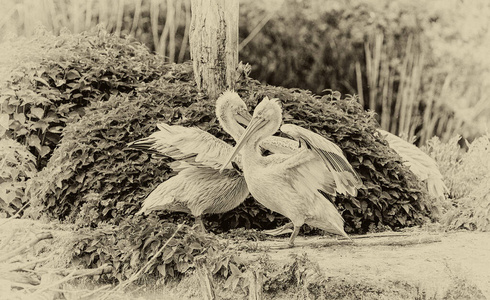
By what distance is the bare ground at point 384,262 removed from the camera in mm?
4754

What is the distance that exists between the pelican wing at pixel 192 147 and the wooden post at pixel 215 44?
1.28 meters

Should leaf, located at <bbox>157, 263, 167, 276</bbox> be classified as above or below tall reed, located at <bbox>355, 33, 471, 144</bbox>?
above

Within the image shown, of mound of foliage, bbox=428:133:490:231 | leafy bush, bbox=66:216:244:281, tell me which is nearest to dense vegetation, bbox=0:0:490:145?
mound of foliage, bbox=428:133:490:231

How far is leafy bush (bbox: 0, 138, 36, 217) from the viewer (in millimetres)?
6926

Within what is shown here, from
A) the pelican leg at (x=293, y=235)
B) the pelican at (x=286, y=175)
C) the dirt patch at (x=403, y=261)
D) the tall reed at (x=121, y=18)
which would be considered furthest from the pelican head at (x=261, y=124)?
the tall reed at (x=121, y=18)

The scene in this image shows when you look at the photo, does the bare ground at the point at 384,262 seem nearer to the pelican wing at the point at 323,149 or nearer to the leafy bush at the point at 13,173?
the pelican wing at the point at 323,149

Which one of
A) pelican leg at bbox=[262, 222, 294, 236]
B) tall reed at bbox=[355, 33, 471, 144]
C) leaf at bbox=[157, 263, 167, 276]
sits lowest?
tall reed at bbox=[355, 33, 471, 144]

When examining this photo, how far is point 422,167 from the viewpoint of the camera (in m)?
8.09

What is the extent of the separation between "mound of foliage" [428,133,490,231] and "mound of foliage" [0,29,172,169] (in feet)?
10.7

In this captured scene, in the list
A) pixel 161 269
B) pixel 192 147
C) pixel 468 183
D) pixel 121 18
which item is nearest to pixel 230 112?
pixel 192 147

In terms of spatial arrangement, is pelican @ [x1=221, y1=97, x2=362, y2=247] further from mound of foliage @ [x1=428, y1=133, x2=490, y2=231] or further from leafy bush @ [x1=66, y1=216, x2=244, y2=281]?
mound of foliage @ [x1=428, y1=133, x2=490, y2=231]

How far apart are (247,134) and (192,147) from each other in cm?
44

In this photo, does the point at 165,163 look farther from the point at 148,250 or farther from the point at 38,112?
the point at 38,112

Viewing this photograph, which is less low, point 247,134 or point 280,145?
point 247,134
